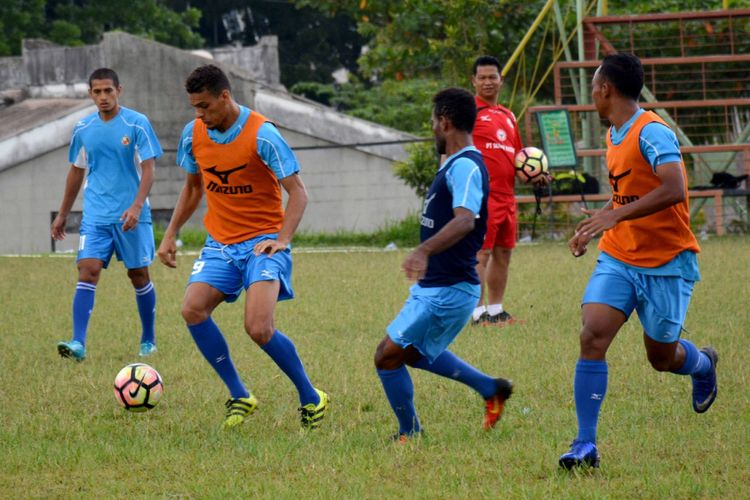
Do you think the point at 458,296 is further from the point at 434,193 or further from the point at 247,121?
the point at 247,121

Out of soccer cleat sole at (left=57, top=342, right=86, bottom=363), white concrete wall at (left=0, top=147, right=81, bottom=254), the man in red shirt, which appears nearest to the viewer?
soccer cleat sole at (left=57, top=342, right=86, bottom=363)

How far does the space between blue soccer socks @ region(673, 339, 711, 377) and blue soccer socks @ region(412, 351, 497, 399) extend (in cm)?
92

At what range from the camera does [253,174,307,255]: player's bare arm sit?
6613 millimetres

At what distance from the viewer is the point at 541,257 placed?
16.5m

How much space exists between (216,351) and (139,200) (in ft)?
9.22

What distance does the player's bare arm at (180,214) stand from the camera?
7.07 meters

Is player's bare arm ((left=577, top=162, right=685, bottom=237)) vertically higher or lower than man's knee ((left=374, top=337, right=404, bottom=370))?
higher

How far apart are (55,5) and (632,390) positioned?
40217mm

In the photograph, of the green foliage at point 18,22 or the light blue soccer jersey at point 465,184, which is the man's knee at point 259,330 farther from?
the green foliage at point 18,22

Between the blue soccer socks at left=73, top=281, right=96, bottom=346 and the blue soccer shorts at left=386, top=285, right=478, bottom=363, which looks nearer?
the blue soccer shorts at left=386, top=285, right=478, bottom=363

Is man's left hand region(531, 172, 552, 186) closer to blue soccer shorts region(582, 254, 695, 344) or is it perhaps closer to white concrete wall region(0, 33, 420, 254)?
blue soccer shorts region(582, 254, 695, 344)

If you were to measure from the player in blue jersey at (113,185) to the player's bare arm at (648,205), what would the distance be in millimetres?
4846

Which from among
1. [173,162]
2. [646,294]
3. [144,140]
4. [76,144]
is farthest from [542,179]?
[173,162]

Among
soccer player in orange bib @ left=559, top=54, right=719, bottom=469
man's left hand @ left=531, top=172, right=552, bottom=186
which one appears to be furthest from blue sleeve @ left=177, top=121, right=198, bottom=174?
man's left hand @ left=531, top=172, right=552, bottom=186
